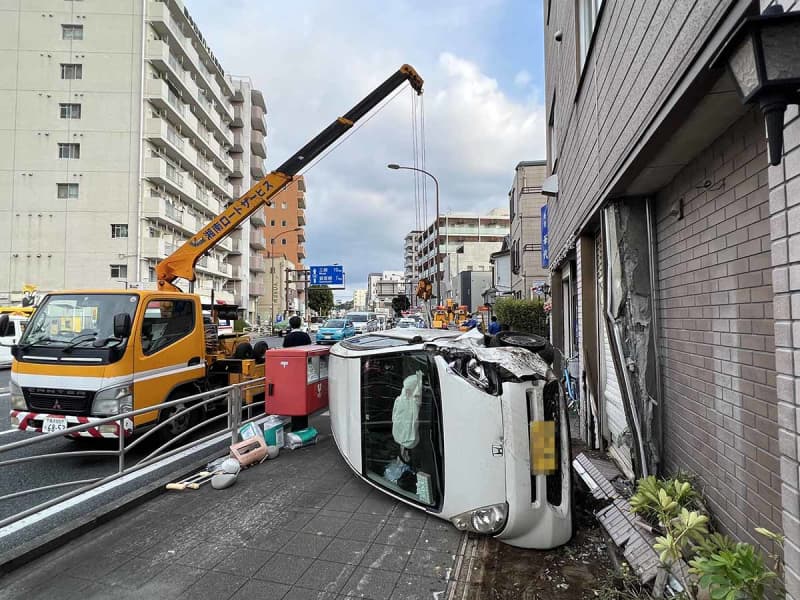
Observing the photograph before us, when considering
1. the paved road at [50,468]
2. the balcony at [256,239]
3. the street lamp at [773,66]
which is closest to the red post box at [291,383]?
the paved road at [50,468]

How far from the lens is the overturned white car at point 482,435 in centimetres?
325

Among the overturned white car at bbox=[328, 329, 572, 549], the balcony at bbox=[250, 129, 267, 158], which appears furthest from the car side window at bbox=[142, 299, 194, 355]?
the balcony at bbox=[250, 129, 267, 158]

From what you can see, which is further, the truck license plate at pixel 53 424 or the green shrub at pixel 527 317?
the green shrub at pixel 527 317

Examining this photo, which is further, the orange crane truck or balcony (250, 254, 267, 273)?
balcony (250, 254, 267, 273)

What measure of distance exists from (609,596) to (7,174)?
131 ft

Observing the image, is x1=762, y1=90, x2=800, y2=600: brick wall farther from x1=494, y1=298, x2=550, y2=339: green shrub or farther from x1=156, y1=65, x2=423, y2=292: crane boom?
x1=494, y1=298, x2=550, y2=339: green shrub

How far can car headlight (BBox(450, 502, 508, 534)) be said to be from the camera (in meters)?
3.27

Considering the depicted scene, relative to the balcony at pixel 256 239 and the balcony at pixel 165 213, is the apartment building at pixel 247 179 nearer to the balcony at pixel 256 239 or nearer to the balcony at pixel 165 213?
the balcony at pixel 256 239

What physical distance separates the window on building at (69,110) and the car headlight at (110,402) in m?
34.1

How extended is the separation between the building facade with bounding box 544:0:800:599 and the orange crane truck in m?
5.44

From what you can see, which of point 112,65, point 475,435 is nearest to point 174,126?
point 112,65

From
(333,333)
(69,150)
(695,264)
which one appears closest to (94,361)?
(695,264)

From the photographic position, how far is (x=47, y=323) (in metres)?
5.95

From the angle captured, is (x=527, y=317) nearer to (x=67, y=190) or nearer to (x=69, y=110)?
(x=67, y=190)
